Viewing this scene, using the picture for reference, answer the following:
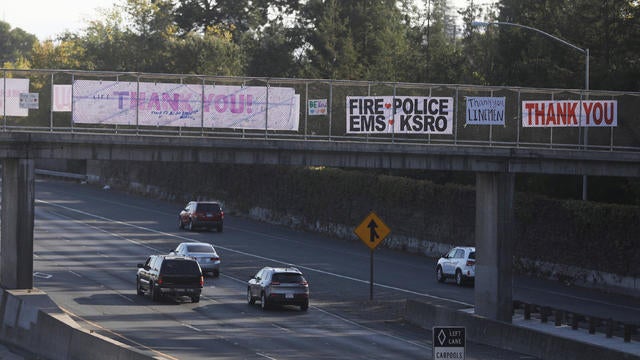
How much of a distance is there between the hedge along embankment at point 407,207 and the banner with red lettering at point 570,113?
1370cm

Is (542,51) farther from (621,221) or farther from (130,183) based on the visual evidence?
(130,183)

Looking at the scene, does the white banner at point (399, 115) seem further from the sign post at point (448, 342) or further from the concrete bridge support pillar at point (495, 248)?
the sign post at point (448, 342)

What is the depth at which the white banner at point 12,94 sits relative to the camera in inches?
1341

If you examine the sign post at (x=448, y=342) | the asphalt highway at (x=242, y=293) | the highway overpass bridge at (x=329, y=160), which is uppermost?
the highway overpass bridge at (x=329, y=160)

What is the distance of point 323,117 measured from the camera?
36.0 meters

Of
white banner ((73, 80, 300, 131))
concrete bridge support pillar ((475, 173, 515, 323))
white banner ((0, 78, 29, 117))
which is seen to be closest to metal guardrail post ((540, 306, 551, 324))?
concrete bridge support pillar ((475, 173, 515, 323))

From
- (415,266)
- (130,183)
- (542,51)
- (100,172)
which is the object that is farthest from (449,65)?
(100,172)

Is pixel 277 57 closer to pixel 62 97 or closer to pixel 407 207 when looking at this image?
pixel 407 207

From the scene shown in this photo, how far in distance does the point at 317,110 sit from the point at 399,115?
2.79m

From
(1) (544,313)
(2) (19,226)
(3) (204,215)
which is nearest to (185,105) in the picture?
(2) (19,226)

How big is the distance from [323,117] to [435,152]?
3.97m

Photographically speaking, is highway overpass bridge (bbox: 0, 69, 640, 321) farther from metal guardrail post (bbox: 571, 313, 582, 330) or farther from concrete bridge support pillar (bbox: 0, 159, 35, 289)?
metal guardrail post (bbox: 571, 313, 582, 330)

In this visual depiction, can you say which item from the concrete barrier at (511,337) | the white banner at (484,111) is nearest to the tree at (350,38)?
the white banner at (484,111)

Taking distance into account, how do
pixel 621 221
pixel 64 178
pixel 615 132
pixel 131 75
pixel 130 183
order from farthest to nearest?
pixel 64 178 < pixel 130 183 < pixel 621 221 < pixel 615 132 < pixel 131 75
